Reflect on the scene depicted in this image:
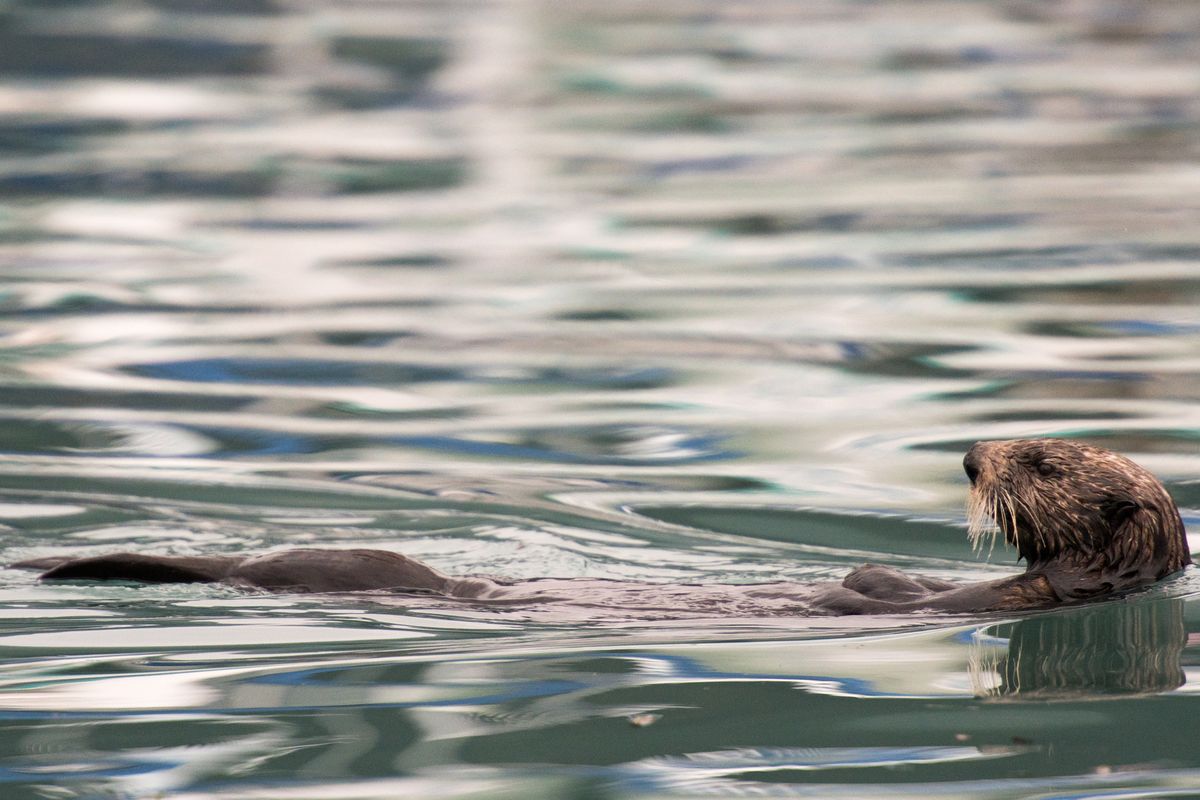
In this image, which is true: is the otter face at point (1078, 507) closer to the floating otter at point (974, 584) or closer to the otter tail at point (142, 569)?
the floating otter at point (974, 584)

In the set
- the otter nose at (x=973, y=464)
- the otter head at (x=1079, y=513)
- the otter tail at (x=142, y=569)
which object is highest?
the otter nose at (x=973, y=464)

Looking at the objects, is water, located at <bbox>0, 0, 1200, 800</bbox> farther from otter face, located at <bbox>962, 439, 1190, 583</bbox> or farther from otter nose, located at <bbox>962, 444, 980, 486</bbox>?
otter nose, located at <bbox>962, 444, 980, 486</bbox>

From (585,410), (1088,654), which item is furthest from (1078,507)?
(585,410)

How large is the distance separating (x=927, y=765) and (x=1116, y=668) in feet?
3.06

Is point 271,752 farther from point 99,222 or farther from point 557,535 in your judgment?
point 99,222

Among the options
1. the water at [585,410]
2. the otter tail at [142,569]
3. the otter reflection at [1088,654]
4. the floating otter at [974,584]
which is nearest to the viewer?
the water at [585,410]

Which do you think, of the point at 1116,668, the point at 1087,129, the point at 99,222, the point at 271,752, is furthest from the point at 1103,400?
the point at 1087,129

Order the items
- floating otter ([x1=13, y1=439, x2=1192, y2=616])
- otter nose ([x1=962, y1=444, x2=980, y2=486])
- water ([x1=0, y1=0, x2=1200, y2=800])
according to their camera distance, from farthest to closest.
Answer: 1. otter nose ([x1=962, y1=444, x2=980, y2=486])
2. floating otter ([x1=13, y1=439, x2=1192, y2=616])
3. water ([x1=0, y1=0, x2=1200, y2=800])

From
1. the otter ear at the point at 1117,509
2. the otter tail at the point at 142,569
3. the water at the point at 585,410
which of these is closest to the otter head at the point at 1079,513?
the otter ear at the point at 1117,509

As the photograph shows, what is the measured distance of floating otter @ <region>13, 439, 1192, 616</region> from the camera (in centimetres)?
497

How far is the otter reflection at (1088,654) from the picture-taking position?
14.1 ft

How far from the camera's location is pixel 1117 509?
5047 mm

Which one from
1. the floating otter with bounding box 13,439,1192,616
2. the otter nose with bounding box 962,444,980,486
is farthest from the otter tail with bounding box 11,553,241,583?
the otter nose with bounding box 962,444,980,486

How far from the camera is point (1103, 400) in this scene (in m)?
7.79
